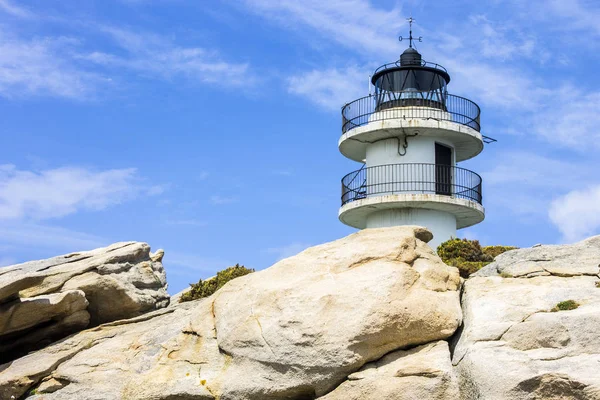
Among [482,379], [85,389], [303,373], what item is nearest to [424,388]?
[482,379]

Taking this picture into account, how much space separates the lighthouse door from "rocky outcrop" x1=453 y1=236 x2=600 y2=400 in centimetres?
1591

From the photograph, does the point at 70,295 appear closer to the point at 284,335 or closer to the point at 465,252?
the point at 284,335

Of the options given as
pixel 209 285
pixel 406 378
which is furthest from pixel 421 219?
pixel 406 378

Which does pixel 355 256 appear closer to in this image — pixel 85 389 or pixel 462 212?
pixel 85 389

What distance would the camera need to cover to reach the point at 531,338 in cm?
1338

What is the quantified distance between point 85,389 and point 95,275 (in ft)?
12.8

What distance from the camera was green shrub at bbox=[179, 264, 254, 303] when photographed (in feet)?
70.2

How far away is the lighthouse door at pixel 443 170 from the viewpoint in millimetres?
32531

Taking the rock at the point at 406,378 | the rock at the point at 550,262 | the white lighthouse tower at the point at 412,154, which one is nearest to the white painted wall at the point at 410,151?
the white lighthouse tower at the point at 412,154

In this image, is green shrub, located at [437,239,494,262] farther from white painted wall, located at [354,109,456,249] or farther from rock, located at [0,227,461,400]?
rock, located at [0,227,461,400]

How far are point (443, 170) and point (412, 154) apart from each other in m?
1.59

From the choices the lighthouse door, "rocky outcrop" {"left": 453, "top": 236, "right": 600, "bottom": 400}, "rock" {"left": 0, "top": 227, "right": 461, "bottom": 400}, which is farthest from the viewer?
the lighthouse door

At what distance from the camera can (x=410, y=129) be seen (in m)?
32.2

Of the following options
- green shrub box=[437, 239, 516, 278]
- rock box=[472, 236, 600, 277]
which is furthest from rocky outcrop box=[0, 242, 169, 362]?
green shrub box=[437, 239, 516, 278]
